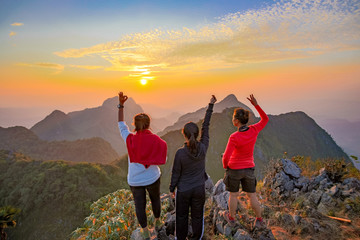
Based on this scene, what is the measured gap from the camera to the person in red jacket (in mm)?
4055

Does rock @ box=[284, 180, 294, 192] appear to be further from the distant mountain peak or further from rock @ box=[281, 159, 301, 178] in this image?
the distant mountain peak

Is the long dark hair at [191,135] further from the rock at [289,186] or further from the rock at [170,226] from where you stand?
the rock at [289,186]

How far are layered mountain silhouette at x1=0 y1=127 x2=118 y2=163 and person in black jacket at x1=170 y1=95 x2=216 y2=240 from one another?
118m

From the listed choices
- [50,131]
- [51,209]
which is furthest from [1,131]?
[51,209]

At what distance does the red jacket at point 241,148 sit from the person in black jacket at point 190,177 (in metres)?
0.71

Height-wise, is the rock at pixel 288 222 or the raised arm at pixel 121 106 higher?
the raised arm at pixel 121 106

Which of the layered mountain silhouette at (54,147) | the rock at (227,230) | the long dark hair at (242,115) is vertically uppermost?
the long dark hair at (242,115)

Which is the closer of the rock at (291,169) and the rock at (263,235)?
the rock at (263,235)

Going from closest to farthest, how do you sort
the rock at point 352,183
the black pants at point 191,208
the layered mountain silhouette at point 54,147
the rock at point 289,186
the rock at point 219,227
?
1. the black pants at point 191,208
2. the rock at point 219,227
3. the rock at point 352,183
4. the rock at point 289,186
5. the layered mountain silhouette at point 54,147

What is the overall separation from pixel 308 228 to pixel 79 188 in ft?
182

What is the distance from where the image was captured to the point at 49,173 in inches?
2144

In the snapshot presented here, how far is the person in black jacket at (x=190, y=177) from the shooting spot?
11.0 ft

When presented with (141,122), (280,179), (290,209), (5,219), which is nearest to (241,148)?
(141,122)

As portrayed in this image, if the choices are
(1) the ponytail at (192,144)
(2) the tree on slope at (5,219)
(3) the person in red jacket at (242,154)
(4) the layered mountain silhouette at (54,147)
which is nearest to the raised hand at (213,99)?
(3) the person in red jacket at (242,154)
